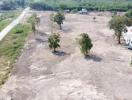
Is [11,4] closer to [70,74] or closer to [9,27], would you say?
[9,27]

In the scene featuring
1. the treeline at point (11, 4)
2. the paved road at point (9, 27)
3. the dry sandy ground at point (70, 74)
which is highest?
the treeline at point (11, 4)

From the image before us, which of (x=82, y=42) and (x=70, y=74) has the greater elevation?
(x=82, y=42)

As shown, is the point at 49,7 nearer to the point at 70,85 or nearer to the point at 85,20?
the point at 85,20

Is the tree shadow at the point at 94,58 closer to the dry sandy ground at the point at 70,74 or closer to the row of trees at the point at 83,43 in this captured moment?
the dry sandy ground at the point at 70,74

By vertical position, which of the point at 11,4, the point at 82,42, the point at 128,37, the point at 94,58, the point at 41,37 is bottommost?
the point at 94,58

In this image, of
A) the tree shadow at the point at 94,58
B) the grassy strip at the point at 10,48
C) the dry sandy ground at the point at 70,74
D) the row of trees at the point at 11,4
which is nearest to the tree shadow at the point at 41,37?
the dry sandy ground at the point at 70,74

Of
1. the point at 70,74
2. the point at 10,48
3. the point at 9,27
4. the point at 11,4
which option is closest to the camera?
the point at 70,74

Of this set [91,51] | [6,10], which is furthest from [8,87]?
[6,10]

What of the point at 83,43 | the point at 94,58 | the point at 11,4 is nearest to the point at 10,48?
the point at 83,43
